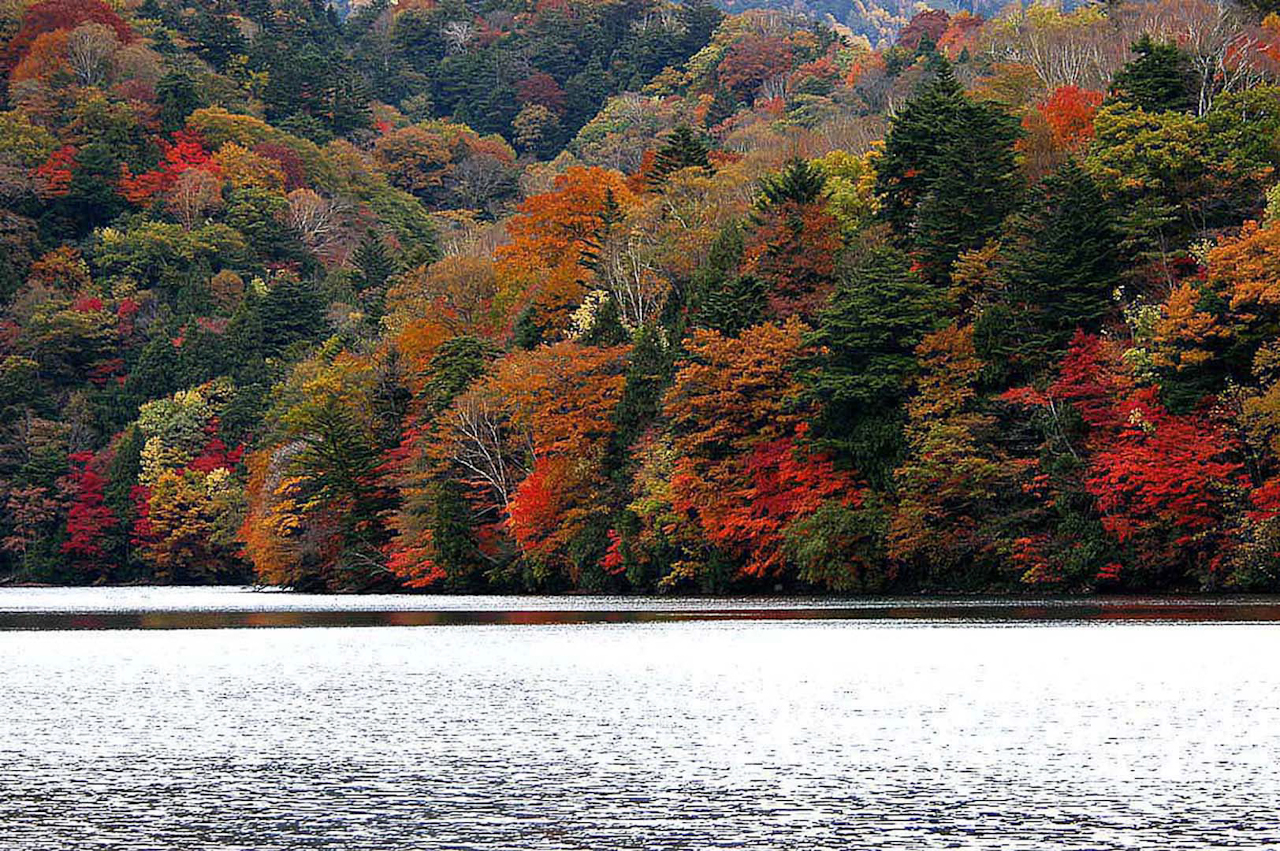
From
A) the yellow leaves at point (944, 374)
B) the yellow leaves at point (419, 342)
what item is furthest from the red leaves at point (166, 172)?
the yellow leaves at point (944, 374)

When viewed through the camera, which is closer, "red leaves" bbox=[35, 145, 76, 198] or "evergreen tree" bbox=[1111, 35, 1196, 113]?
"evergreen tree" bbox=[1111, 35, 1196, 113]

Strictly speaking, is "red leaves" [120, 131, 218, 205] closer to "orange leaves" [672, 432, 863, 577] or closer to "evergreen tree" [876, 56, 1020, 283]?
"evergreen tree" [876, 56, 1020, 283]

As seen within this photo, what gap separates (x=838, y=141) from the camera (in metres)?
96.9

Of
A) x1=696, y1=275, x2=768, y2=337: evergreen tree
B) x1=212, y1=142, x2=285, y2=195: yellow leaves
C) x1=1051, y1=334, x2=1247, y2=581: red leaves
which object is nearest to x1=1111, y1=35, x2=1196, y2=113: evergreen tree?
x1=1051, y1=334, x2=1247, y2=581: red leaves

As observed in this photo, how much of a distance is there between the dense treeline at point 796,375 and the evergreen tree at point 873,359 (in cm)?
14

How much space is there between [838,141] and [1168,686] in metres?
76.3

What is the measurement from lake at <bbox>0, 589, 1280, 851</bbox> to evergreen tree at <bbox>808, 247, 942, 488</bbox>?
2755cm

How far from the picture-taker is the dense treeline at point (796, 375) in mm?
A: 56656

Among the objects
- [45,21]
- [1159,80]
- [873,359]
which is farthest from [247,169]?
[1159,80]

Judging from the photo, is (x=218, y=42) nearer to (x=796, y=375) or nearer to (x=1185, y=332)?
(x=796, y=375)

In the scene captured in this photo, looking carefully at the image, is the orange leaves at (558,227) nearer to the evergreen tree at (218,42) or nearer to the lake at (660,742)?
the lake at (660,742)

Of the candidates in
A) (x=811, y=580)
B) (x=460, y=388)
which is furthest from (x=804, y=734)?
(x=460, y=388)

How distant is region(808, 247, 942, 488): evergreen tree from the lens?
207ft

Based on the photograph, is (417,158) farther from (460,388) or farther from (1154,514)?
(1154,514)
